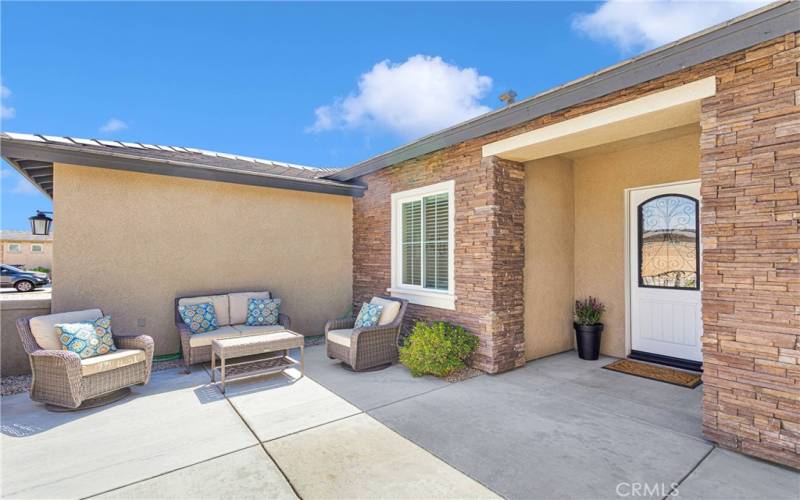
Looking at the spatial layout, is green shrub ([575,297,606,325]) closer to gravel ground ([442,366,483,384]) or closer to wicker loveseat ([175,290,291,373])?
gravel ground ([442,366,483,384])

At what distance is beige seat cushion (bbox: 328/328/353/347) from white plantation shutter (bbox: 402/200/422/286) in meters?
1.73

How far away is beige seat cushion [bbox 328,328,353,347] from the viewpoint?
19.2 feet

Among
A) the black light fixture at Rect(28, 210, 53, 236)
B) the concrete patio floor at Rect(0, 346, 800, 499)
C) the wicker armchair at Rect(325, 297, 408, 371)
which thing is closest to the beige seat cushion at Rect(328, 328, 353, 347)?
the wicker armchair at Rect(325, 297, 408, 371)

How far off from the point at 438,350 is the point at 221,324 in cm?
391

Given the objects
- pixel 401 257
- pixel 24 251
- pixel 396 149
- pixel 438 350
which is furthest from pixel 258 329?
pixel 24 251

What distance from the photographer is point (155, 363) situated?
20.2 feet

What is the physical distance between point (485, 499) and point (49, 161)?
705 centimetres

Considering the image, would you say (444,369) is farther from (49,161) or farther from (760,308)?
(49,161)

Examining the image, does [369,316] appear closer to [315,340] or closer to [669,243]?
[315,340]

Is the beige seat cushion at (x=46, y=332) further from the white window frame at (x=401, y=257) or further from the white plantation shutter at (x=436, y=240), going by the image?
the white plantation shutter at (x=436, y=240)

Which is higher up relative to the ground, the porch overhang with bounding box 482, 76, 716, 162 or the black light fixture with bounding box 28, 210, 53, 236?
the porch overhang with bounding box 482, 76, 716, 162

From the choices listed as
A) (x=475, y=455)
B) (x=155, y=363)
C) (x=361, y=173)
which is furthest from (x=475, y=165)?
(x=155, y=363)

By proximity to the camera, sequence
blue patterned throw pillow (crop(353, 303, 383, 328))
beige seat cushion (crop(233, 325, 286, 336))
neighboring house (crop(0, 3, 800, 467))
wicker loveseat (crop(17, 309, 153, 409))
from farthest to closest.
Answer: blue patterned throw pillow (crop(353, 303, 383, 328)) < beige seat cushion (crop(233, 325, 286, 336)) < wicker loveseat (crop(17, 309, 153, 409)) < neighboring house (crop(0, 3, 800, 467))

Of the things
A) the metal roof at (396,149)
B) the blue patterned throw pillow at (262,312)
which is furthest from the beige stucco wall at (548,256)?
the blue patterned throw pillow at (262,312)
